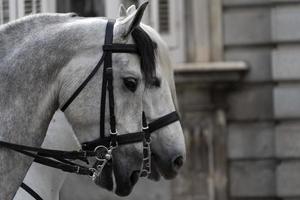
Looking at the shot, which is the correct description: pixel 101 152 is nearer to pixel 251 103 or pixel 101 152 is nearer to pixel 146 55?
pixel 146 55

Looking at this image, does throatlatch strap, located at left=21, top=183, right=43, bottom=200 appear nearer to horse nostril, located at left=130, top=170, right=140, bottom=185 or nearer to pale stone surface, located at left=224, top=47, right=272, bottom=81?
horse nostril, located at left=130, top=170, right=140, bottom=185

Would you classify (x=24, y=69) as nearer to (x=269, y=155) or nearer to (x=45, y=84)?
(x=45, y=84)

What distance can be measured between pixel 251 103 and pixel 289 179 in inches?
33.9

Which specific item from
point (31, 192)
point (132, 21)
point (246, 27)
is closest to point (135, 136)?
point (132, 21)

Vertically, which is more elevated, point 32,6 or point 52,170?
point 32,6

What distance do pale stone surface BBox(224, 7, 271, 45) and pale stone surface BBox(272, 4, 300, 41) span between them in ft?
0.50

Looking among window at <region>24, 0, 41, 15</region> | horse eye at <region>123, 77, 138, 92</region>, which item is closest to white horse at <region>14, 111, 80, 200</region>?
horse eye at <region>123, 77, 138, 92</region>

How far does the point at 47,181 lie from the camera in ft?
14.5

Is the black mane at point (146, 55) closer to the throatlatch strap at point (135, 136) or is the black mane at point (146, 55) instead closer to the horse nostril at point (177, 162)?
the throatlatch strap at point (135, 136)

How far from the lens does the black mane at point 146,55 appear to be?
10.8 ft

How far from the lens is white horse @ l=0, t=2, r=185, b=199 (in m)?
3.26

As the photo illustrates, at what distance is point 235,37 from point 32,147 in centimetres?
602

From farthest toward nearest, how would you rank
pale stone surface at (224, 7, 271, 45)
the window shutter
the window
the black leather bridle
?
the window shutter < pale stone surface at (224, 7, 271, 45) < the window < the black leather bridle

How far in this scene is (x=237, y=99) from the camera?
905cm
